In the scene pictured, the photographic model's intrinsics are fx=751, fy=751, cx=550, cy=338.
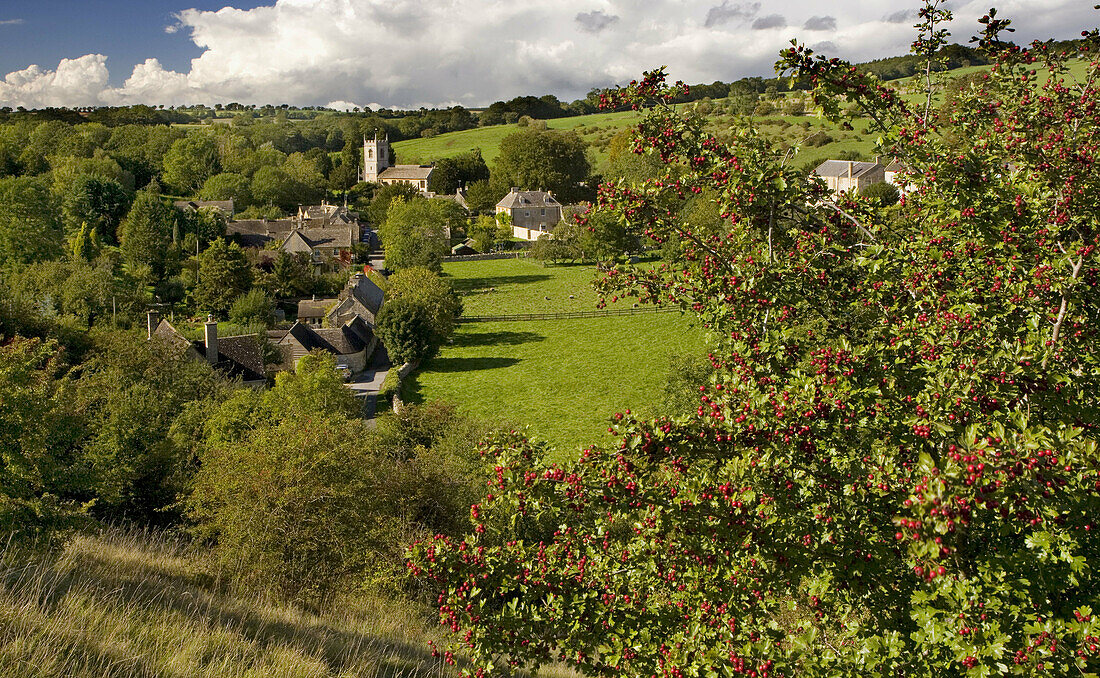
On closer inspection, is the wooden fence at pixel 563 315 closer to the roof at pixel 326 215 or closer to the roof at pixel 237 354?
the roof at pixel 237 354

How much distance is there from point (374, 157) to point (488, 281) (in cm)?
6951

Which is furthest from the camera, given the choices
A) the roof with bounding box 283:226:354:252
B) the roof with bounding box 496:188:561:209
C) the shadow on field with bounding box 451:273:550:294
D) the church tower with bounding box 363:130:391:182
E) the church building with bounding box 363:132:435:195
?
the church tower with bounding box 363:130:391:182

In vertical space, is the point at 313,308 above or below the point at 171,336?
above

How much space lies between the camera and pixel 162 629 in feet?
22.6

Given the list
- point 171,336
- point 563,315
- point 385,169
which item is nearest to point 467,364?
point 563,315

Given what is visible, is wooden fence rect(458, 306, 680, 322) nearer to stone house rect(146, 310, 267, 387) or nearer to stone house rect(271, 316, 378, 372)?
stone house rect(271, 316, 378, 372)

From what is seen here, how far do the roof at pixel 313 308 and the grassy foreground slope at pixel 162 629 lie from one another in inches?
1612

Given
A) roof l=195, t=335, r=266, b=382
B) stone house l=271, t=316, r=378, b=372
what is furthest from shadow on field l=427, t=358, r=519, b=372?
roof l=195, t=335, r=266, b=382

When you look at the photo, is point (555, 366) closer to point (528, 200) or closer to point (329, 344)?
point (329, 344)

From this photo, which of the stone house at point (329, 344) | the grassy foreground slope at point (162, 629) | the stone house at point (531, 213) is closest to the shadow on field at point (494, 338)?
the stone house at point (329, 344)

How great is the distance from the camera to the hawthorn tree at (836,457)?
4820mm

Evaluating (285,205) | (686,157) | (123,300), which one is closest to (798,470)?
(686,157)

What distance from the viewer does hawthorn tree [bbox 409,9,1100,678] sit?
4820mm

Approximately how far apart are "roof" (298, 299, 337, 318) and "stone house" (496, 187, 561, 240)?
4880 cm
